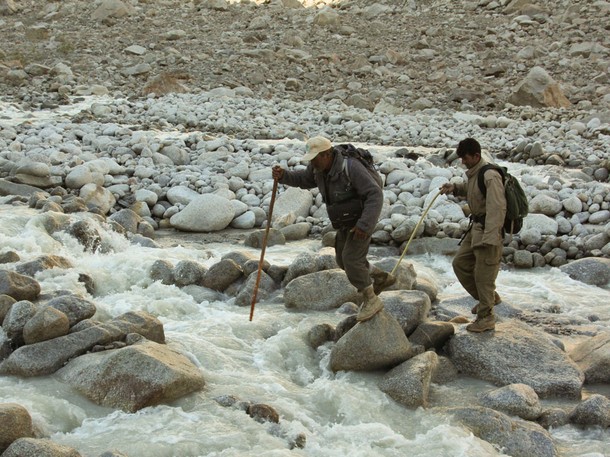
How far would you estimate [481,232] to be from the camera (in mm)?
6680

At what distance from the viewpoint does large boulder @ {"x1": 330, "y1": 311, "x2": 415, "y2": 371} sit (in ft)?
21.2

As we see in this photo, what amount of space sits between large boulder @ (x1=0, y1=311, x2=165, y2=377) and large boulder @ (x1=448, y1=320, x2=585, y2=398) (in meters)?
2.75

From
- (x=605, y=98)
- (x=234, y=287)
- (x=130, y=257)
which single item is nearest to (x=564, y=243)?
(x=234, y=287)

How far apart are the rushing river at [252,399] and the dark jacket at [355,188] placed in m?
1.39

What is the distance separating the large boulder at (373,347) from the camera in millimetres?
6473

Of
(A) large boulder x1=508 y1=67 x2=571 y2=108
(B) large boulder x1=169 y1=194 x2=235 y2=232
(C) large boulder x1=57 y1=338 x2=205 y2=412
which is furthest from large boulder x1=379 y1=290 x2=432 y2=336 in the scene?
(A) large boulder x1=508 y1=67 x2=571 y2=108

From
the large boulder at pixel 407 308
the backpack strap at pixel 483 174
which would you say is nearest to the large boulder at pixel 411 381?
the large boulder at pixel 407 308

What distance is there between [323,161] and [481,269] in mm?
1806

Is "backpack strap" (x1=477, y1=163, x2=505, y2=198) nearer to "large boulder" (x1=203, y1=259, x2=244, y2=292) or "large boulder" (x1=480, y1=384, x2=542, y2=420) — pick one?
"large boulder" (x1=480, y1=384, x2=542, y2=420)

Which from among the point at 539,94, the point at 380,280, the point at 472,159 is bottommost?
the point at 380,280

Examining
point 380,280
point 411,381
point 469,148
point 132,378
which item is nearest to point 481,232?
point 469,148

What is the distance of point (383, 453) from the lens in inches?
→ 212

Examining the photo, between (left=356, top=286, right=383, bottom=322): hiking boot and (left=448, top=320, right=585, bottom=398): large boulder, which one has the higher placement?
(left=356, top=286, right=383, bottom=322): hiking boot

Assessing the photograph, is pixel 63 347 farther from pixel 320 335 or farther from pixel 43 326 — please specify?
pixel 320 335
